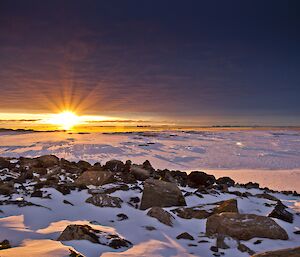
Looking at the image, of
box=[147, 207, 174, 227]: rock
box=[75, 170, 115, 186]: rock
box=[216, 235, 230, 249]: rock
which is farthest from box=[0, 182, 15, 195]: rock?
box=[216, 235, 230, 249]: rock

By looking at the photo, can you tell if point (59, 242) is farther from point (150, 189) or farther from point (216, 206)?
point (216, 206)

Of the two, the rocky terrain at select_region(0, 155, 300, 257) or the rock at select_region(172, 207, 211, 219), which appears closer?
the rocky terrain at select_region(0, 155, 300, 257)

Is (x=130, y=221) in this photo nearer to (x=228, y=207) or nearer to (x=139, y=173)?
(x=228, y=207)

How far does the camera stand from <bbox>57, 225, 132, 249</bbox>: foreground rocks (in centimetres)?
455

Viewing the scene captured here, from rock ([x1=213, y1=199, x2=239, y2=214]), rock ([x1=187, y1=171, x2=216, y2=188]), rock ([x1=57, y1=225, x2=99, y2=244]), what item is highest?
rock ([x1=57, y1=225, x2=99, y2=244])

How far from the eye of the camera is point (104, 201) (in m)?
6.96

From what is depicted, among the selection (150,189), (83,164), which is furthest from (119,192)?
(83,164)

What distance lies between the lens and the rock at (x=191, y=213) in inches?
265

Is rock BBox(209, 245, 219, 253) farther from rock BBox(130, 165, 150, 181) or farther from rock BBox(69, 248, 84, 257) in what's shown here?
rock BBox(130, 165, 150, 181)

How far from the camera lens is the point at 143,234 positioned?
539cm

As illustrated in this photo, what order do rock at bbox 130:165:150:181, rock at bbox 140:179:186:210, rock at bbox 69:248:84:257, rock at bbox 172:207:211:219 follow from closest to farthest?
rock at bbox 69:248:84:257 < rock at bbox 172:207:211:219 < rock at bbox 140:179:186:210 < rock at bbox 130:165:150:181

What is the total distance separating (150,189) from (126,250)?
3027 mm

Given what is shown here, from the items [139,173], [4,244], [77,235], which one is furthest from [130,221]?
[139,173]

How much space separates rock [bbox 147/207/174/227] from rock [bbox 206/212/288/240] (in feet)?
2.42
